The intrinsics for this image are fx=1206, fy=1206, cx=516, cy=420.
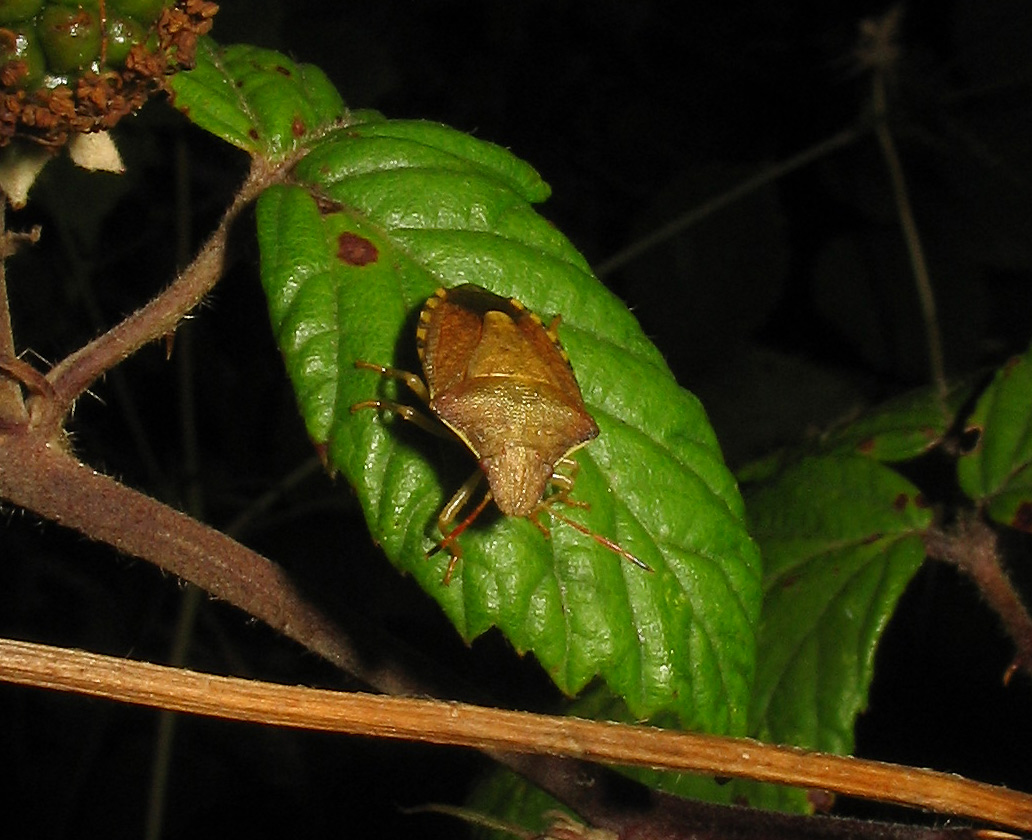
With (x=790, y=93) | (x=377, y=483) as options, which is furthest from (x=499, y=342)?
(x=790, y=93)

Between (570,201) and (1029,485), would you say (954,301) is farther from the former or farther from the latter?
(1029,485)

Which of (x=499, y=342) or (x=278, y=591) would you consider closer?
(x=278, y=591)

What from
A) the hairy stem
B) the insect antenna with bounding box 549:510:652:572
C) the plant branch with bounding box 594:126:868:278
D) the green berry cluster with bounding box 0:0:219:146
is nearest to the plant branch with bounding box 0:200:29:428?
the green berry cluster with bounding box 0:0:219:146

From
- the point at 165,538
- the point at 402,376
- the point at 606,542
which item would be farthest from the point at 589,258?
the point at 165,538

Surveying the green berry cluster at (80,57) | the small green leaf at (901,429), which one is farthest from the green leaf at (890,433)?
the green berry cluster at (80,57)

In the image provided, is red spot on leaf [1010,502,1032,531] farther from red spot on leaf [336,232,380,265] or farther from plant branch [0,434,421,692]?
red spot on leaf [336,232,380,265]

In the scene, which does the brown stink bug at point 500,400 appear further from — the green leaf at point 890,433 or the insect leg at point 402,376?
the green leaf at point 890,433
